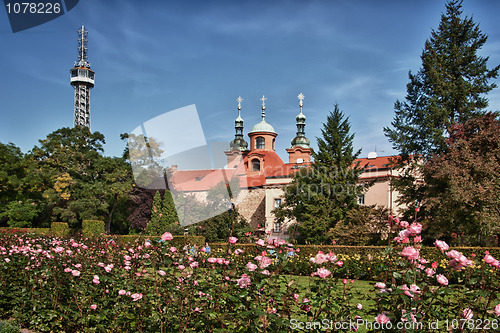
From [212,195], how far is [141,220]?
6.99 m

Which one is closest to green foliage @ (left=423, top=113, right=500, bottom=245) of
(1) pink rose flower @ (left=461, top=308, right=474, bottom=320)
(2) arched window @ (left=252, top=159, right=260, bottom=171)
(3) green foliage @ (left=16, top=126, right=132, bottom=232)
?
(1) pink rose flower @ (left=461, top=308, right=474, bottom=320)

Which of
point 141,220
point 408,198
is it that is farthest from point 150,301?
point 141,220

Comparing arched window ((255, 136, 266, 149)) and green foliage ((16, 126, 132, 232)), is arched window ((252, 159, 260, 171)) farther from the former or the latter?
green foliage ((16, 126, 132, 232))

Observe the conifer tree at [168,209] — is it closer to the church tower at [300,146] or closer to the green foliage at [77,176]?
the green foliage at [77,176]

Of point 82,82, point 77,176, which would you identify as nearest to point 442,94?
point 77,176

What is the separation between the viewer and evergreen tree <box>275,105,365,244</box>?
2444cm

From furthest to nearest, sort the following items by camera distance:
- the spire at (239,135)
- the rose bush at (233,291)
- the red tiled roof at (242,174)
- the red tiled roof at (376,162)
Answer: the spire at (239,135)
the red tiled roof at (242,174)
the red tiled roof at (376,162)
the rose bush at (233,291)

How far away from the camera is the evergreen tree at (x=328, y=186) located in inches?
962

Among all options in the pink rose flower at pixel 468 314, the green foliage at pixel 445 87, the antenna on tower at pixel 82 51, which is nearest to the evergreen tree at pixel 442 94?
the green foliage at pixel 445 87

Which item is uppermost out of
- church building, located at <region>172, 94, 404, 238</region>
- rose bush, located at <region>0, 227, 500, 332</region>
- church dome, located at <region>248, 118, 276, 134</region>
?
church dome, located at <region>248, 118, 276, 134</region>

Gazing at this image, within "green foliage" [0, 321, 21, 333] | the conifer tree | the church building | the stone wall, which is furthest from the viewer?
the stone wall

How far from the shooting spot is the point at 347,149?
83.9 ft

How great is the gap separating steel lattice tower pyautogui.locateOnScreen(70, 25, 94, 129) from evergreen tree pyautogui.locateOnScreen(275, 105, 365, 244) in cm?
6253

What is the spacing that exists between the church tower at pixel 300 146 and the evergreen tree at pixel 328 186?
13.8 meters
